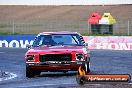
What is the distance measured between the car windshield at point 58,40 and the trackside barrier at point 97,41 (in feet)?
57.5

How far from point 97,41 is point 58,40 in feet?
63.2

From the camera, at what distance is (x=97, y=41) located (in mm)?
40031

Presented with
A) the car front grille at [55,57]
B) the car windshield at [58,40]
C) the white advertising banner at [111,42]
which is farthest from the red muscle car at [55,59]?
the white advertising banner at [111,42]

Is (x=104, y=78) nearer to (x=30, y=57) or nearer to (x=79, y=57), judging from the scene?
(x=79, y=57)

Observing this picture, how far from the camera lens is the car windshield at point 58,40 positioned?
67.6 ft

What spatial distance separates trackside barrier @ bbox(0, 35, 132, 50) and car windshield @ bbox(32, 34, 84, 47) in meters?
17.5

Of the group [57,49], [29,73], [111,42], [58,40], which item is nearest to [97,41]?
[111,42]

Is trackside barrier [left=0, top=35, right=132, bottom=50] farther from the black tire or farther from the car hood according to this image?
the black tire

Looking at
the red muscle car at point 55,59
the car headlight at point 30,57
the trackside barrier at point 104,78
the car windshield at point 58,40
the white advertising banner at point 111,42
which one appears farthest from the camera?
the white advertising banner at point 111,42

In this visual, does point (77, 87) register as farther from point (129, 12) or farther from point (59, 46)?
point (129, 12)

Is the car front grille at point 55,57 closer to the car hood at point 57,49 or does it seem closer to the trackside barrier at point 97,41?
the car hood at point 57,49

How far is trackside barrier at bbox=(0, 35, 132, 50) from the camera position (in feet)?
127
